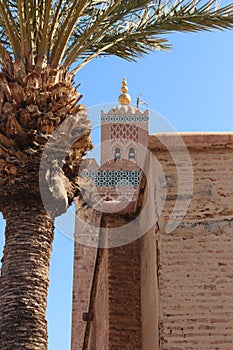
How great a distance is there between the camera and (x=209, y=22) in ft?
25.1

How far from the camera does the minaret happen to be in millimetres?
23984

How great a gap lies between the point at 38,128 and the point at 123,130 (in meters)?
18.8

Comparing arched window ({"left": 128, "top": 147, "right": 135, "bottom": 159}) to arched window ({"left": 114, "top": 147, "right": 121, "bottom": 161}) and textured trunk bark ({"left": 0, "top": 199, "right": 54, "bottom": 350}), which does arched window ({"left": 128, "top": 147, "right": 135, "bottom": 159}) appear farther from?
textured trunk bark ({"left": 0, "top": 199, "right": 54, "bottom": 350})

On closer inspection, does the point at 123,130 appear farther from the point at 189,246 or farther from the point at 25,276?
the point at 25,276

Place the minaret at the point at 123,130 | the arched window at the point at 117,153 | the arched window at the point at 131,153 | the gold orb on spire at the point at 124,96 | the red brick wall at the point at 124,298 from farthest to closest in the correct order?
1. the gold orb on spire at the point at 124,96
2. the minaret at the point at 123,130
3. the arched window at the point at 117,153
4. the arched window at the point at 131,153
5. the red brick wall at the point at 124,298

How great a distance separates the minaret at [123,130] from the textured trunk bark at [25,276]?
1719cm

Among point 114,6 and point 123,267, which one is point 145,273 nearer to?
point 123,267

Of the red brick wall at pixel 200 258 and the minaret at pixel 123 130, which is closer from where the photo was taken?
the red brick wall at pixel 200 258

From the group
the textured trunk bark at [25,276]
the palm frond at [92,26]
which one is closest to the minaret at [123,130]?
the palm frond at [92,26]

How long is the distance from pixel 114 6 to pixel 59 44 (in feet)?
2.71

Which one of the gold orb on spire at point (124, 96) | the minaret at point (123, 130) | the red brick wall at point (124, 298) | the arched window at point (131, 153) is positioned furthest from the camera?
the gold orb on spire at point (124, 96)

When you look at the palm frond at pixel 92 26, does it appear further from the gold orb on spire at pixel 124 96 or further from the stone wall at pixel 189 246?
the gold orb on spire at pixel 124 96

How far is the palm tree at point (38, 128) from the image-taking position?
18.9 ft

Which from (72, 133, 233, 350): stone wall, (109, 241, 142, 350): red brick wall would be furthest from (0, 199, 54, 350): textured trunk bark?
(109, 241, 142, 350): red brick wall
